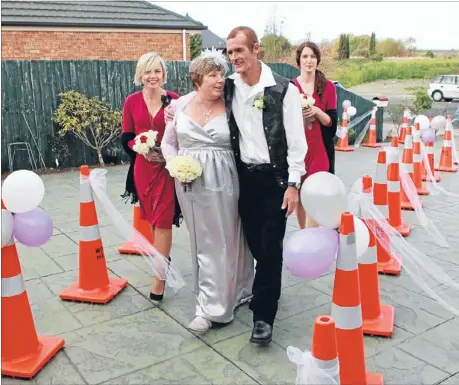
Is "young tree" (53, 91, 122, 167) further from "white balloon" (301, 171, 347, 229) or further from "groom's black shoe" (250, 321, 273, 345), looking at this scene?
"white balloon" (301, 171, 347, 229)

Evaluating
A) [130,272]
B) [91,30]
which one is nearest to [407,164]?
[130,272]

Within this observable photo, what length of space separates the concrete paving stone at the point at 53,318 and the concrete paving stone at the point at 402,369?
208 centimetres

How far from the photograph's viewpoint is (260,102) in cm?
326

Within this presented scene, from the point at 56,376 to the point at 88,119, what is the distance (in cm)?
719

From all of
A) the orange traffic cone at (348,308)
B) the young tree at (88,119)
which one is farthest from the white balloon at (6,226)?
the young tree at (88,119)

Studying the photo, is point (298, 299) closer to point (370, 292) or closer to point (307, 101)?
point (370, 292)

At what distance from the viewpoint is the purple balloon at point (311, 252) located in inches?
107

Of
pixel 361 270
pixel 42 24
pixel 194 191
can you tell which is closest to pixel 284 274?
pixel 361 270

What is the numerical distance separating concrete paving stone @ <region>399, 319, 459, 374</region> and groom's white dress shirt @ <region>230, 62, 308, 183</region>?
4.41ft

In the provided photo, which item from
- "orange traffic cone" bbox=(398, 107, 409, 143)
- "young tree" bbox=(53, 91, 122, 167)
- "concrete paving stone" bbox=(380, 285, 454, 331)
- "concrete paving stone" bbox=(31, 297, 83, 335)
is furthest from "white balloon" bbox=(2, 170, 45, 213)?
"orange traffic cone" bbox=(398, 107, 409, 143)

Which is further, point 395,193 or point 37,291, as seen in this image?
point 395,193

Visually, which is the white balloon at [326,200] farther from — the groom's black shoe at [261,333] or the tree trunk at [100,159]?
the tree trunk at [100,159]

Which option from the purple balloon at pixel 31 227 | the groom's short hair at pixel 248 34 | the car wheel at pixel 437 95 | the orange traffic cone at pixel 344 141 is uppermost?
the groom's short hair at pixel 248 34

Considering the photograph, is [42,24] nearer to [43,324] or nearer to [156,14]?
[156,14]
